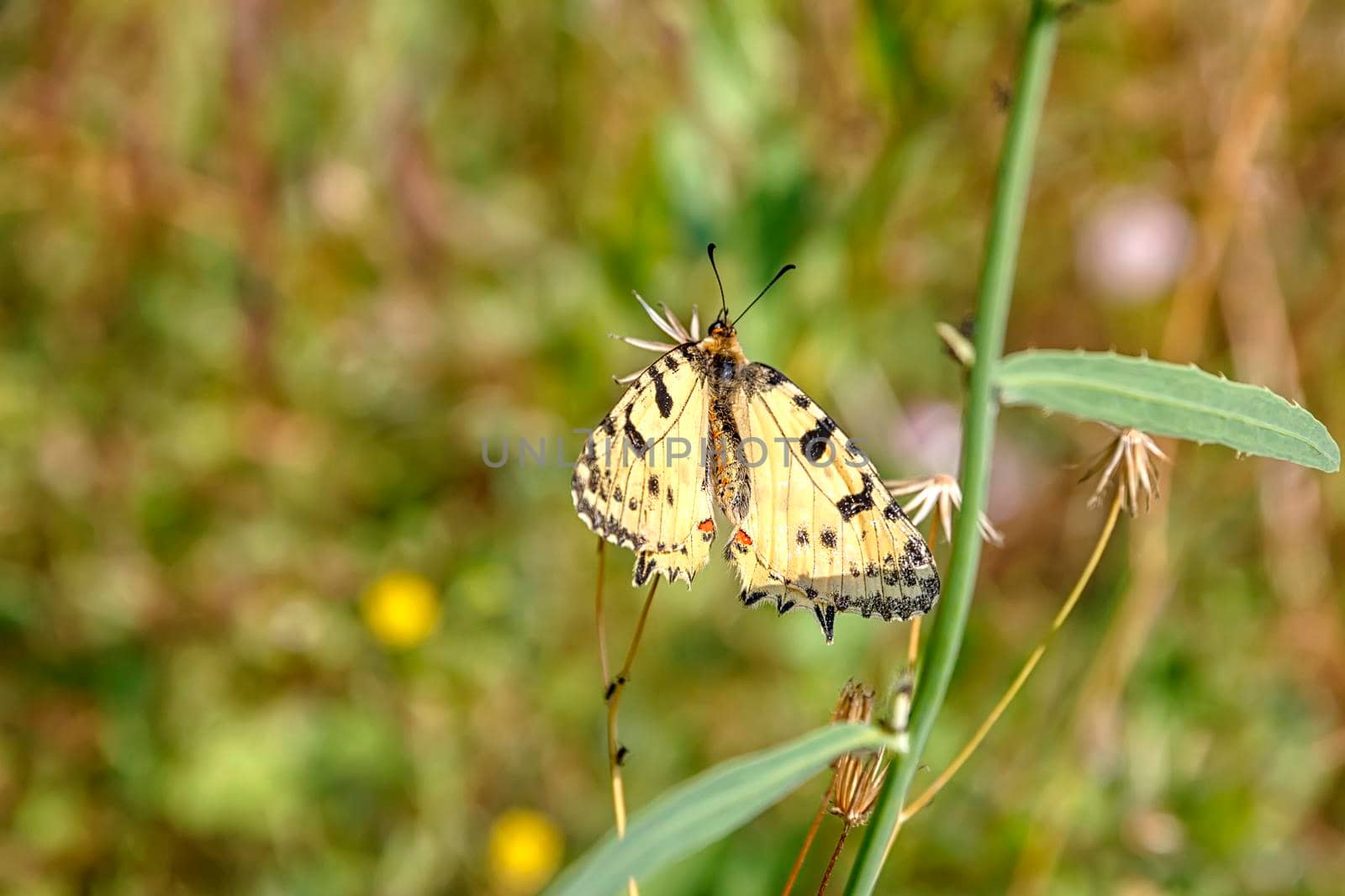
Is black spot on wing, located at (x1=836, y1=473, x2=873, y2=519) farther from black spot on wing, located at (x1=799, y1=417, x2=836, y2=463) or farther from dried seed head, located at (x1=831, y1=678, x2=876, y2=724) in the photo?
dried seed head, located at (x1=831, y1=678, x2=876, y2=724)

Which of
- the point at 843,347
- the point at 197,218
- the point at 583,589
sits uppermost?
the point at 197,218

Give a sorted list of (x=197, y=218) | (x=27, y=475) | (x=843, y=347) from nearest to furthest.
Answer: (x=843, y=347) < (x=27, y=475) < (x=197, y=218)

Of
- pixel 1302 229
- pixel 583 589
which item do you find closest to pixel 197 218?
pixel 583 589

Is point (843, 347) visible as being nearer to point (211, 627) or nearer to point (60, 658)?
point (211, 627)

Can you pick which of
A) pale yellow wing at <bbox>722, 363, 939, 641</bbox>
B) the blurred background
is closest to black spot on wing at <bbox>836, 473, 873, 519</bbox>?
pale yellow wing at <bbox>722, 363, 939, 641</bbox>

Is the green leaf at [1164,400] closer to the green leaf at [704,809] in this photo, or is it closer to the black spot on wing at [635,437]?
the green leaf at [704,809]

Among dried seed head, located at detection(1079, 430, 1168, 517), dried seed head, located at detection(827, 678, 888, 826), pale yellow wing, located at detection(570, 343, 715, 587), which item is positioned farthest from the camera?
pale yellow wing, located at detection(570, 343, 715, 587)
